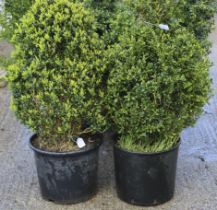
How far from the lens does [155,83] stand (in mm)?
3658

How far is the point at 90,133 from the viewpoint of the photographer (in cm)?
417

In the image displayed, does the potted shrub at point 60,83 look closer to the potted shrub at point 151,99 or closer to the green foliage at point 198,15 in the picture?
the potted shrub at point 151,99

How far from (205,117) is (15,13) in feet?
8.45

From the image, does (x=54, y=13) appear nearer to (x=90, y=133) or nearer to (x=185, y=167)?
(x=90, y=133)

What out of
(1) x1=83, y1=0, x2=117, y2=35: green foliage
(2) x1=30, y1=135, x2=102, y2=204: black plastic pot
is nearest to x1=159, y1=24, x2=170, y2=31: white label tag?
(1) x1=83, y1=0, x2=117, y2=35: green foliage

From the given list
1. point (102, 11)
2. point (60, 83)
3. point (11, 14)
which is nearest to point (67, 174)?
point (60, 83)

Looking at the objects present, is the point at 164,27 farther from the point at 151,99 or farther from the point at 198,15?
the point at 198,15

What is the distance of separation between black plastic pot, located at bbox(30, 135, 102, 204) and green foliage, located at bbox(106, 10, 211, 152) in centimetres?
39

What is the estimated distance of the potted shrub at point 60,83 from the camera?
377cm

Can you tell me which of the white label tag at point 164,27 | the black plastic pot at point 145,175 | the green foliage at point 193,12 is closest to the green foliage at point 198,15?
the green foliage at point 193,12

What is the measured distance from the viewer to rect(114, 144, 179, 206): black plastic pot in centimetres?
392

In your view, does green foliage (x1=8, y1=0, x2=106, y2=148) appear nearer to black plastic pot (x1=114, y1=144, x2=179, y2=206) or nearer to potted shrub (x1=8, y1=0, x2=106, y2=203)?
potted shrub (x1=8, y1=0, x2=106, y2=203)

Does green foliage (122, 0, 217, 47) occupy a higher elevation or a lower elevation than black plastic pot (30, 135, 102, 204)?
higher

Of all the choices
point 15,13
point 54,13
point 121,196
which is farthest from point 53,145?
point 15,13
